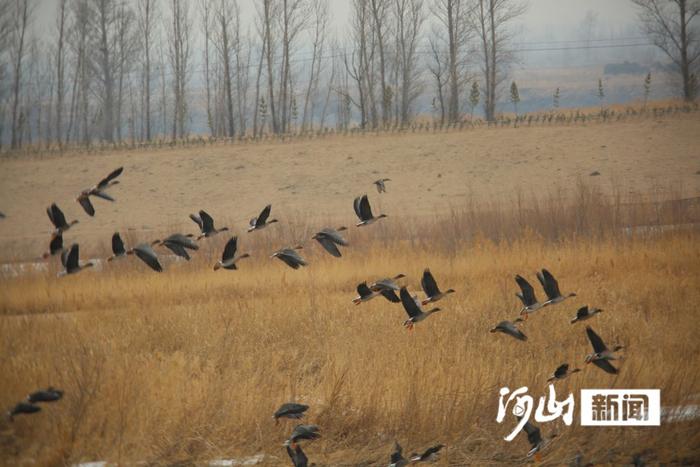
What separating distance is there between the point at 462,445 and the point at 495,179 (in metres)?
14.8

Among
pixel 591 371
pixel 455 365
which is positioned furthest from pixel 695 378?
pixel 455 365

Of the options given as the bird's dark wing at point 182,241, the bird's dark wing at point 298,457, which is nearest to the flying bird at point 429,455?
the bird's dark wing at point 298,457

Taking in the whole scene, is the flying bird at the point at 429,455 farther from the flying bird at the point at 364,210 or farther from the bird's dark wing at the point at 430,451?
the flying bird at the point at 364,210

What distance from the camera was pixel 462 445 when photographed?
5902mm

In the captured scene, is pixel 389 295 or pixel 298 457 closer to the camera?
pixel 298 457

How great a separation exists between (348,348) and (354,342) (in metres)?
0.15

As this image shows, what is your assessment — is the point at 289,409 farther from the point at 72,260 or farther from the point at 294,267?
the point at 72,260

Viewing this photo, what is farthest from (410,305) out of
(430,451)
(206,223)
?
(206,223)

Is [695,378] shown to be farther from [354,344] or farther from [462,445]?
[354,344]

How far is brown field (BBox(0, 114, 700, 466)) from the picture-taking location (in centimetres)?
587

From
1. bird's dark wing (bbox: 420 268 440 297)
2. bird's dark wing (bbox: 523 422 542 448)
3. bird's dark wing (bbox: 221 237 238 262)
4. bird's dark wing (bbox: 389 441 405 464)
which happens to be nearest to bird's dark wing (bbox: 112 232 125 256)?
bird's dark wing (bbox: 221 237 238 262)

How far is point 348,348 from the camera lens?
24.6 ft

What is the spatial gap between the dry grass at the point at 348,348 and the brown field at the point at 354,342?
0.02 meters

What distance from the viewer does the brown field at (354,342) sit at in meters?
5.87
